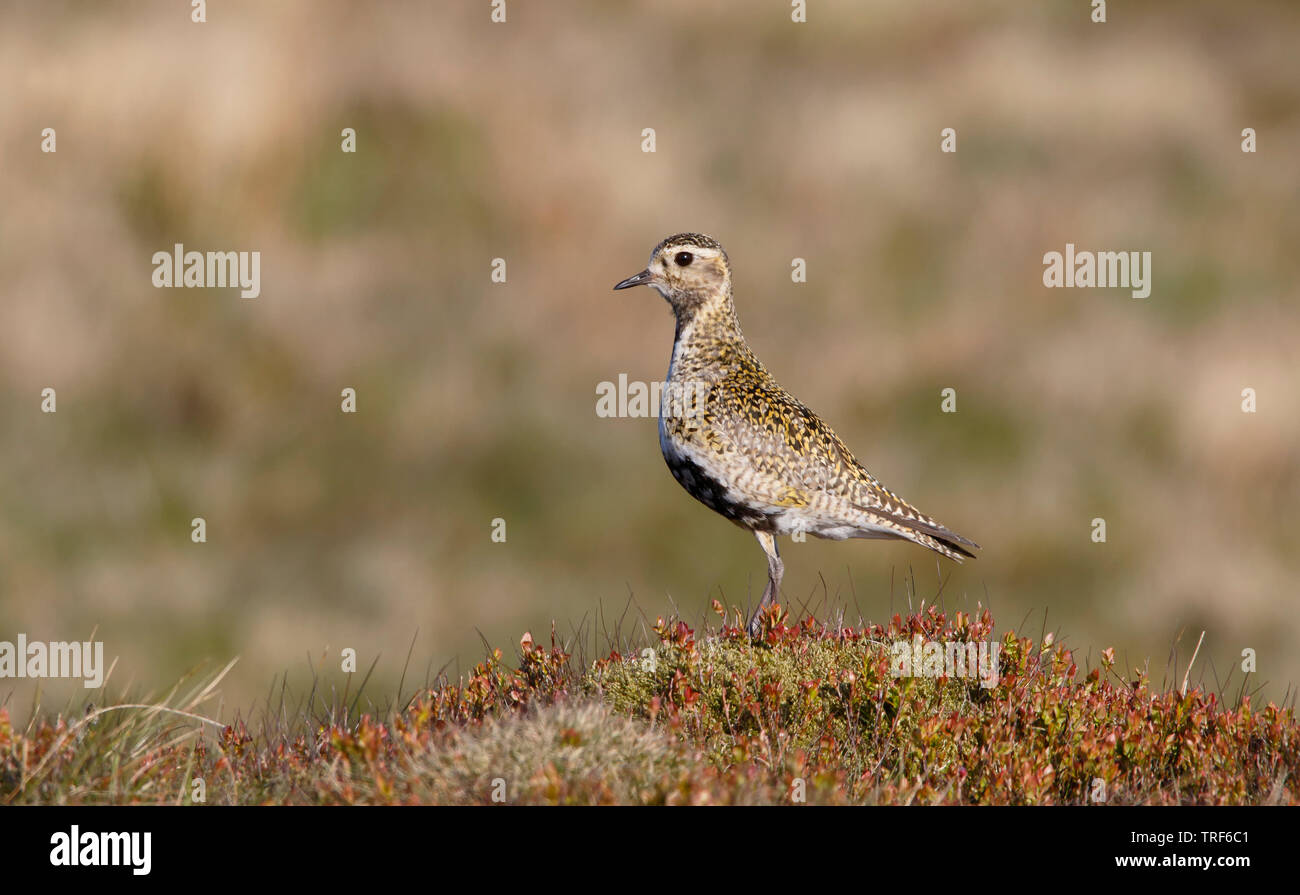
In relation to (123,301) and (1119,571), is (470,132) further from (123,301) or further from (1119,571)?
(1119,571)

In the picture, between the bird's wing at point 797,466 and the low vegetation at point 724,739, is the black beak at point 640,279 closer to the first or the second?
the bird's wing at point 797,466

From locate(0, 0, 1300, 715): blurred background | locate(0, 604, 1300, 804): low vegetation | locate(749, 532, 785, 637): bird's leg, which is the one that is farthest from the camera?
locate(0, 0, 1300, 715): blurred background

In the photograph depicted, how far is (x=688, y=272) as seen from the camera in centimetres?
852

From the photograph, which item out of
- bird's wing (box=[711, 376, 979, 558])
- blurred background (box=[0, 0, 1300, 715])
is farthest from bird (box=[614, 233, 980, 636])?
blurred background (box=[0, 0, 1300, 715])

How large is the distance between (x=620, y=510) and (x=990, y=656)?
993 cm

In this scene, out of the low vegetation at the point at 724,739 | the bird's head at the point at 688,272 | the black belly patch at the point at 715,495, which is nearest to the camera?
the low vegetation at the point at 724,739

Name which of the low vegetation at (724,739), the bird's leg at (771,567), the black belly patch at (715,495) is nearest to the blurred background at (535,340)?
the bird's leg at (771,567)

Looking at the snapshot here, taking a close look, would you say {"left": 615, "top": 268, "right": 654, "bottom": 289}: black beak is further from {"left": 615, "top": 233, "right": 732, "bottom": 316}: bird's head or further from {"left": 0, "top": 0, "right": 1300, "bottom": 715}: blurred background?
{"left": 0, "top": 0, "right": 1300, "bottom": 715}: blurred background

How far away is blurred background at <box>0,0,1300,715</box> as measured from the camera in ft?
54.7

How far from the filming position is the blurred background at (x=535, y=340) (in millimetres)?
16688

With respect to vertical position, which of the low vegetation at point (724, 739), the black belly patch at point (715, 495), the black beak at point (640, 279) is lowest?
the low vegetation at point (724, 739)

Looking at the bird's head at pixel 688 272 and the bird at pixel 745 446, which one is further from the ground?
the bird's head at pixel 688 272

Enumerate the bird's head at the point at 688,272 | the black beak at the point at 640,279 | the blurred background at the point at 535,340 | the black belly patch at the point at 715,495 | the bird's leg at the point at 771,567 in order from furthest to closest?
the blurred background at the point at 535,340 < the bird's head at the point at 688,272 < the black beak at the point at 640,279 < the bird's leg at the point at 771,567 < the black belly patch at the point at 715,495

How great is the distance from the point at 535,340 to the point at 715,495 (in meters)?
11.8
